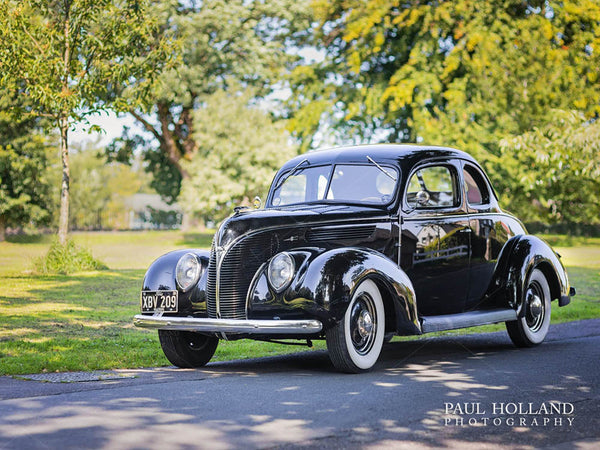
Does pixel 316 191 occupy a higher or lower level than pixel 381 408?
higher

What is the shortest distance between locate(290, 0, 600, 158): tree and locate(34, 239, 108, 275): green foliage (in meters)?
16.0

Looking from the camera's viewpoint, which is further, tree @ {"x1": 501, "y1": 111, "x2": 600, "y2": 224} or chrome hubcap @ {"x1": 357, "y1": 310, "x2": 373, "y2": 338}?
tree @ {"x1": 501, "y1": 111, "x2": 600, "y2": 224}

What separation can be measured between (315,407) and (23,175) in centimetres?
4437

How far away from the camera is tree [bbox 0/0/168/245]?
20000 mm

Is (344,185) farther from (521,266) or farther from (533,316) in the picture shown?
(533,316)

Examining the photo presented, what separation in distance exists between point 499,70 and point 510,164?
11.9ft

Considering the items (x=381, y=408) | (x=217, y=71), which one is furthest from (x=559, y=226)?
(x=381, y=408)

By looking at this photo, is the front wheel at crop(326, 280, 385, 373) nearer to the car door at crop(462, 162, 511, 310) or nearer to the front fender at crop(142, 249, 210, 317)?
the front fender at crop(142, 249, 210, 317)

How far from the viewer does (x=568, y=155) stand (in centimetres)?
1991

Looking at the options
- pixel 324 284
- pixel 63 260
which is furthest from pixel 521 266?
pixel 63 260

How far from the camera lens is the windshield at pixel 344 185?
29.8 ft

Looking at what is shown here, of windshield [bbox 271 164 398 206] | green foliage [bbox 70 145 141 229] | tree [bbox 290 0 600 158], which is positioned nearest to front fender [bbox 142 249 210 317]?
windshield [bbox 271 164 398 206]

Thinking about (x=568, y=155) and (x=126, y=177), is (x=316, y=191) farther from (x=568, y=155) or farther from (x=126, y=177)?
(x=126, y=177)

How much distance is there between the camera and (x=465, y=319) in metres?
9.09
